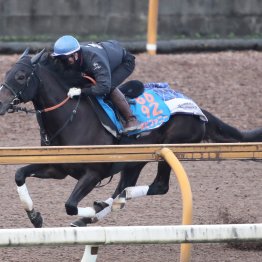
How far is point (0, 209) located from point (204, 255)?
2081 mm

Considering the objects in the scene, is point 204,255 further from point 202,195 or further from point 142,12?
point 142,12

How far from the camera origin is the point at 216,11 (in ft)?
49.0

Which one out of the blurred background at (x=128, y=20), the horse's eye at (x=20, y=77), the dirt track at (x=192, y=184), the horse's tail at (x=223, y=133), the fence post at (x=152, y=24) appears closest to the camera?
the dirt track at (x=192, y=184)

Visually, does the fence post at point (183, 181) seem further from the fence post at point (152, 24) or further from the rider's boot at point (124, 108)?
the fence post at point (152, 24)

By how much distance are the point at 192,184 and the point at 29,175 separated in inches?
97.3

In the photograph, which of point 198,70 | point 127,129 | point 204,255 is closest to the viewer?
point 204,255

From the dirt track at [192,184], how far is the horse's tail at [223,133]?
599mm

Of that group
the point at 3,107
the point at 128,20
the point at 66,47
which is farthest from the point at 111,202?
the point at 128,20

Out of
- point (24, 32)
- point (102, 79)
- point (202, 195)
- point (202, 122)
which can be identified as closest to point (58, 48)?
point (102, 79)

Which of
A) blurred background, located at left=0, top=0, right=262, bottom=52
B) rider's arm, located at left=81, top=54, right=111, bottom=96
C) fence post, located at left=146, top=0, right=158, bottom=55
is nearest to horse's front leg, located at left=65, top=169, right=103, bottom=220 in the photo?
rider's arm, located at left=81, top=54, right=111, bottom=96

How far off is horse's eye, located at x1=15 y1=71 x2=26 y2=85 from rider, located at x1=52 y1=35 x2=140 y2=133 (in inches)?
11.8

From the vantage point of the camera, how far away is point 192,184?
10.1 meters

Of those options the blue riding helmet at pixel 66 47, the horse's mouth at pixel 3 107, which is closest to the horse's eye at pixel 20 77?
the horse's mouth at pixel 3 107

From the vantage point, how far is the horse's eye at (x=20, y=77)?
7.92 m
